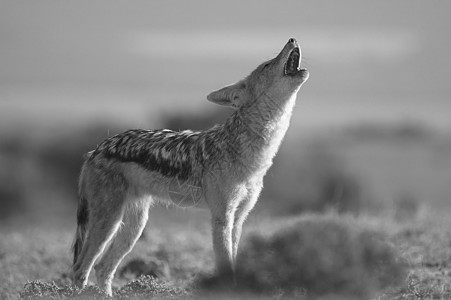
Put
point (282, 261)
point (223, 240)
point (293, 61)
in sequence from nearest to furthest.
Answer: point (282, 261) < point (223, 240) < point (293, 61)

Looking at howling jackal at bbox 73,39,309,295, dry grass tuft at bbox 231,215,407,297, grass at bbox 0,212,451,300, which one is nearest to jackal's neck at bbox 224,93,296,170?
howling jackal at bbox 73,39,309,295

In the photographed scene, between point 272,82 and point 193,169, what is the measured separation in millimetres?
1227

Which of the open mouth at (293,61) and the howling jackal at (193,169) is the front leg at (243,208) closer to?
the howling jackal at (193,169)

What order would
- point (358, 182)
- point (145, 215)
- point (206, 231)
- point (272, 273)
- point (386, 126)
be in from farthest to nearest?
1. point (386, 126)
2. point (358, 182)
3. point (206, 231)
4. point (145, 215)
5. point (272, 273)

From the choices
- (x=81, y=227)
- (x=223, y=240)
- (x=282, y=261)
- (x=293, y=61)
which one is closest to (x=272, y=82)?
(x=293, y=61)

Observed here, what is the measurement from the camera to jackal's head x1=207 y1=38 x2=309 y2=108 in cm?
833

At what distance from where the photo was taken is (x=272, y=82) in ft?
27.8

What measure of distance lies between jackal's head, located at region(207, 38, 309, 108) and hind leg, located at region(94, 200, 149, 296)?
1.51 meters

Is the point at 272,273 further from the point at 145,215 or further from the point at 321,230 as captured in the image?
the point at 145,215

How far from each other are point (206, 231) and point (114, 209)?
370cm

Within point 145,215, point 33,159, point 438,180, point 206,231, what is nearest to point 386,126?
point 438,180

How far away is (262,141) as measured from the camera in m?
8.38

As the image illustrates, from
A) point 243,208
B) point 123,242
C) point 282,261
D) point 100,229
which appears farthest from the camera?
point 123,242

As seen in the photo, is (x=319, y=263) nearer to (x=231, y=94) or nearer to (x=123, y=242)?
(x=231, y=94)
